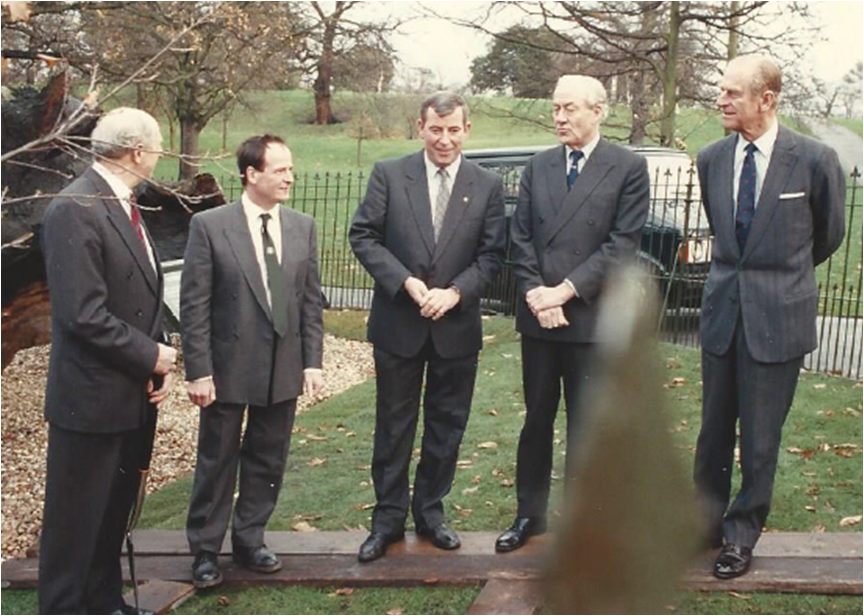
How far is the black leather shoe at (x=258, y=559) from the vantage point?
4.61 m

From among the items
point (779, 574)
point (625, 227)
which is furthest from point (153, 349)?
point (779, 574)

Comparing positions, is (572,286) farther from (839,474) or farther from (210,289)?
(839,474)

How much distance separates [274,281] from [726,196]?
2.03 m

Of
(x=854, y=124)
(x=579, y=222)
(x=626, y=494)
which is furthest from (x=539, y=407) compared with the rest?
(x=854, y=124)

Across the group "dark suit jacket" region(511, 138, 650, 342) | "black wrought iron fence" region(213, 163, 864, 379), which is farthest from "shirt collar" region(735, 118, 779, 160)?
"black wrought iron fence" region(213, 163, 864, 379)

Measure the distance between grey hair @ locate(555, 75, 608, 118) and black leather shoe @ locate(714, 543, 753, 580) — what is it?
201 cm

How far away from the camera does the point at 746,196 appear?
14.3ft

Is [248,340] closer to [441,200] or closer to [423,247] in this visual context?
[423,247]

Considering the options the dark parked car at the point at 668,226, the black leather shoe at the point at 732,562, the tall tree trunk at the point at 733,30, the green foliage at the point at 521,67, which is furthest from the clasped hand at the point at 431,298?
the green foliage at the point at 521,67

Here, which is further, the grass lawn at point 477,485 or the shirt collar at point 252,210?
the shirt collar at point 252,210

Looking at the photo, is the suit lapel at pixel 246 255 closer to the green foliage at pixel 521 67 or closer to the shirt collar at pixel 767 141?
the shirt collar at pixel 767 141

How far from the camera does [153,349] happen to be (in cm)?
387

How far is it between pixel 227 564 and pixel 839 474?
12.6 feet

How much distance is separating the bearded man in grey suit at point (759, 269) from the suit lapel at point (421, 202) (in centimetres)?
129
